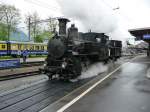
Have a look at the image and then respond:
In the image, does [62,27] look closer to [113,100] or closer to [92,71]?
[92,71]

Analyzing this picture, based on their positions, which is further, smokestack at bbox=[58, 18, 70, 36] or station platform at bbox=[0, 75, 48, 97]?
smokestack at bbox=[58, 18, 70, 36]

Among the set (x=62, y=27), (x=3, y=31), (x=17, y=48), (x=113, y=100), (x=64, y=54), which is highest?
(x=3, y=31)

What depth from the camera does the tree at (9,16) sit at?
181ft

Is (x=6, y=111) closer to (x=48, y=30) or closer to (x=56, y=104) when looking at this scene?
(x=56, y=104)

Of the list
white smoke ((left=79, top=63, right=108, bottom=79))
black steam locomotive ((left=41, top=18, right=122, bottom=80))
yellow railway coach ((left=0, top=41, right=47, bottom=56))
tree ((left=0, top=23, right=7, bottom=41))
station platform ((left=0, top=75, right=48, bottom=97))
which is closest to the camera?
station platform ((left=0, top=75, right=48, bottom=97))

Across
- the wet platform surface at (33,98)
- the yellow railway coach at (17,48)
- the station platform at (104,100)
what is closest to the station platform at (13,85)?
the wet platform surface at (33,98)

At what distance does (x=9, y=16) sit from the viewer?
184ft

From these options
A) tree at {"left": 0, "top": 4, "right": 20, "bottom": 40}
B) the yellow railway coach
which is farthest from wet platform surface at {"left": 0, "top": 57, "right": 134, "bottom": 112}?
tree at {"left": 0, "top": 4, "right": 20, "bottom": 40}

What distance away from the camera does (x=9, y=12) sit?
184ft

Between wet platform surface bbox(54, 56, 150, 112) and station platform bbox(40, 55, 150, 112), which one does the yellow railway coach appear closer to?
station platform bbox(40, 55, 150, 112)

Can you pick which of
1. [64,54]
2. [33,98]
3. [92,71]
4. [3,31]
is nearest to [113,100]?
[33,98]

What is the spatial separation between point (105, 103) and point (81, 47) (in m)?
7.30

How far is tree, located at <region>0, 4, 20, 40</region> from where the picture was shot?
55.1 m

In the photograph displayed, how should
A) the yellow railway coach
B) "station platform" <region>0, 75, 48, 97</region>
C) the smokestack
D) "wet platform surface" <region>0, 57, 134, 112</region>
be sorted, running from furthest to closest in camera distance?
the yellow railway coach → the smokestack → "station platform" <region>0, 75, 48, 97</region> → "wet platform surface" <region>0, 57, 134, 112</region>
